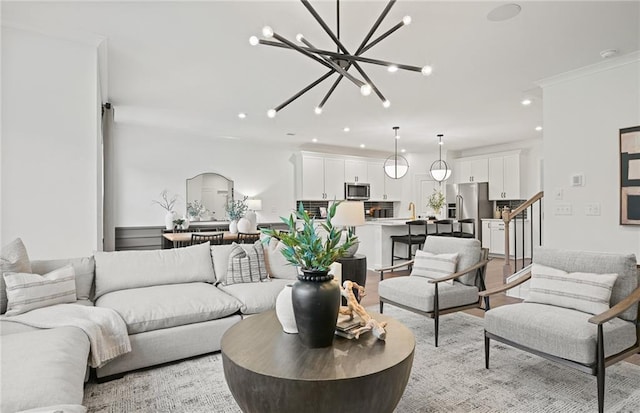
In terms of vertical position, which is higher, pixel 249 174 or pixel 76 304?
pixel 249 174

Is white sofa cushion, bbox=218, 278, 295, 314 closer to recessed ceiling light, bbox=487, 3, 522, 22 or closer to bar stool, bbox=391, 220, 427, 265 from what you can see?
recessed ceiling light, bbox=487, 3, 522, 22

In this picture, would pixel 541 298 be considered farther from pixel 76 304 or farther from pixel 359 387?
pixel 76 304

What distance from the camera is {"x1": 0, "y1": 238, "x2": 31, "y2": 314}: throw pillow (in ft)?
8.07

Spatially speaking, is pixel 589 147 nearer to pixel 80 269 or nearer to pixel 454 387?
pixel 454 387

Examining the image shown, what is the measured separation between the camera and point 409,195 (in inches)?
385

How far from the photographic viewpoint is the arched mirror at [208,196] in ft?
23.6

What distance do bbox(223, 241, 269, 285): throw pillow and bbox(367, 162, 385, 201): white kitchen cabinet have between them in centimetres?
581

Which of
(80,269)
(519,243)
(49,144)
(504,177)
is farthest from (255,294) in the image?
(504,177)

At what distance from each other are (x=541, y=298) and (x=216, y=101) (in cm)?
439

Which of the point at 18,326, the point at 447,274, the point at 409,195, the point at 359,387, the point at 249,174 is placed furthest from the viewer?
the point at 409,195

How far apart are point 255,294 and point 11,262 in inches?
69.7

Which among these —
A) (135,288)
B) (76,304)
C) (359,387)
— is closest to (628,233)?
(359,387)

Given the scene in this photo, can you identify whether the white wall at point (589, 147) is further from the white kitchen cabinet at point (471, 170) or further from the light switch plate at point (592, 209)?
the white kitchen cabinet at point (471, 170)

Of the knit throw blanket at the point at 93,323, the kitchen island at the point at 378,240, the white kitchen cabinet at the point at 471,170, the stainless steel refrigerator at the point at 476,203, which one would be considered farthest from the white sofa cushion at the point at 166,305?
the white kitchen cabinet at the point at 471,170
